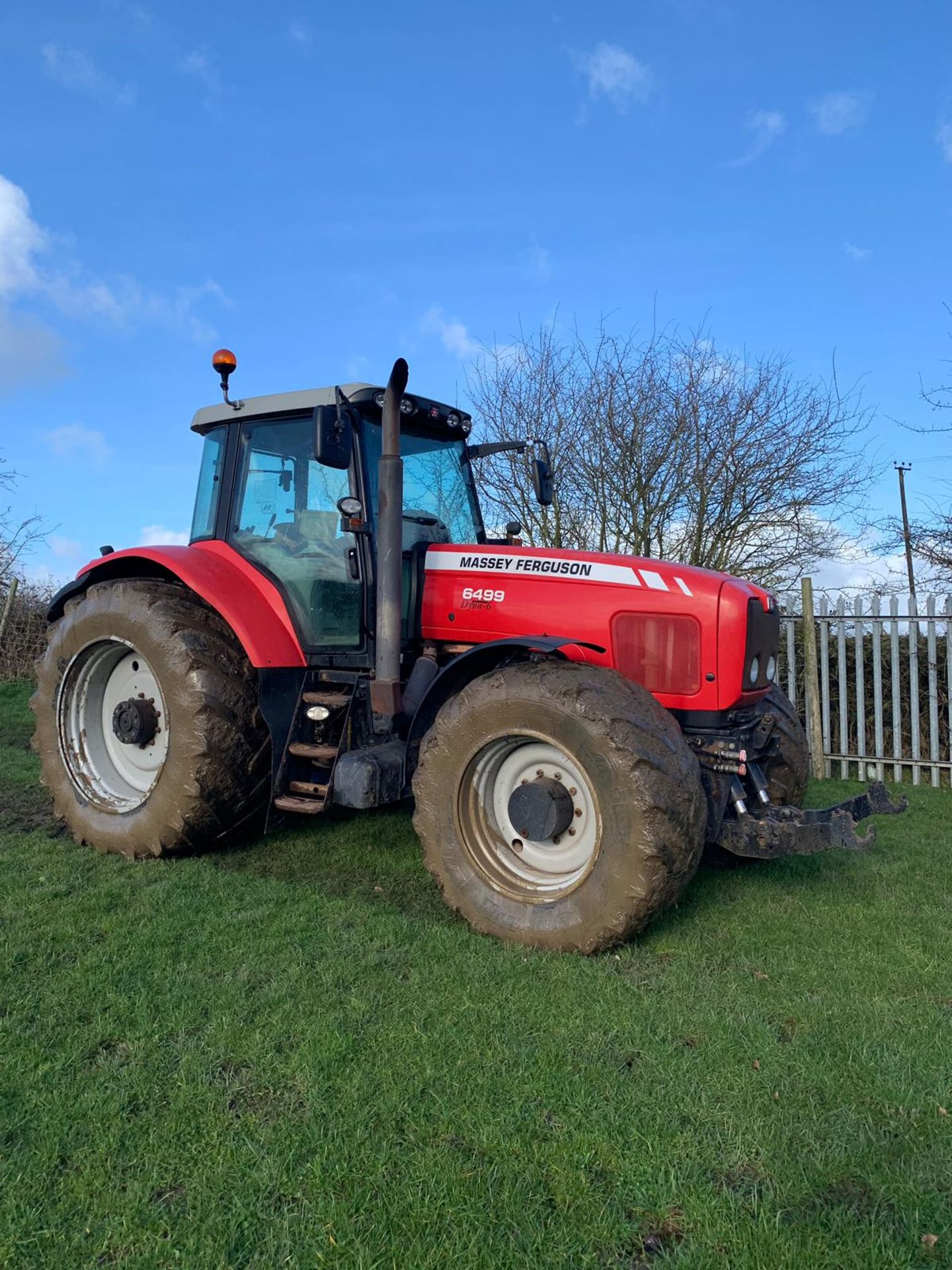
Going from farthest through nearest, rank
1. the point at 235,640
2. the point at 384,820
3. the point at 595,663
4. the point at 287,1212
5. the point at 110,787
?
the point at 384,820, the point at 110,787, the point at 235,640, the point at 595,663, the point at 287,1212

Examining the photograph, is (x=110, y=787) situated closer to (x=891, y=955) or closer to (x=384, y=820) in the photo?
(x=384, y=820)

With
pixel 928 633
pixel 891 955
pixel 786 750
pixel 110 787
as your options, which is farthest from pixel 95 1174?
pixel 928 633

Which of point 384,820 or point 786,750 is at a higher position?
point 786,750

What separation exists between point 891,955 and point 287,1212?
2.61 meters

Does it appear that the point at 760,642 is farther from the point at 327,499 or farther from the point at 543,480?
the point at 327,499

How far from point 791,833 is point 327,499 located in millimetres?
2857

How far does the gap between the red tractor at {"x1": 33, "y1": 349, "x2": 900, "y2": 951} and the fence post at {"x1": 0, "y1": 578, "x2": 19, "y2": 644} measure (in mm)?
7794

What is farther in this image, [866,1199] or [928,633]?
[928,633]

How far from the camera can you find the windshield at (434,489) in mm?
4770

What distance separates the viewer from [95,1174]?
2.15 metres

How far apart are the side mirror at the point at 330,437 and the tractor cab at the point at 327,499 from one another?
0.07 m

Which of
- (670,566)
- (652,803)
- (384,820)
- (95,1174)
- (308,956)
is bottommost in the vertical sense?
(95,1174)

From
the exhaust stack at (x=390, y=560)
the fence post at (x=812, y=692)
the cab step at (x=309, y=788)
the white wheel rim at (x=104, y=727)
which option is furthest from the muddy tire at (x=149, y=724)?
the fence post at (x=812, y=692)

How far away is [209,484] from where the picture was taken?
17.5 feet
